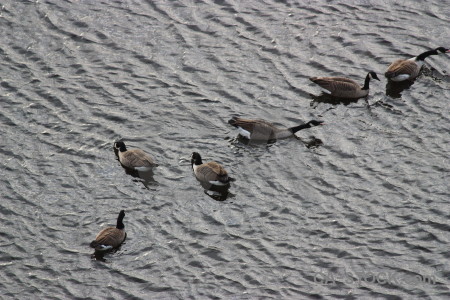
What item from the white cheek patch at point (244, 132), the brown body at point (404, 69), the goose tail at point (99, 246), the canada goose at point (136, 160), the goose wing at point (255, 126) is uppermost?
the brown body at point (404, 69)

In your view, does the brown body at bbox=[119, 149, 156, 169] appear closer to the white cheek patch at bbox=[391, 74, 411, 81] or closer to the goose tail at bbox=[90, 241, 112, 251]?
the goose tail at bbox=[90, 241, 112, 251]

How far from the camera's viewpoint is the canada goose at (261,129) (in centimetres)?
2027

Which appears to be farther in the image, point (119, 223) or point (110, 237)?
point (119, 223)

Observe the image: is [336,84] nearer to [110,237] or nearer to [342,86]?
[342,86]

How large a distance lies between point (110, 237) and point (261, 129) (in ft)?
19.8

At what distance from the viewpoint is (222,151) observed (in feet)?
65.9

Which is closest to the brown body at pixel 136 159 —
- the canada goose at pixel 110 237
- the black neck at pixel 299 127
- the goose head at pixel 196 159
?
the goose head at pixel 196 159

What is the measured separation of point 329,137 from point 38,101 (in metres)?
8.56

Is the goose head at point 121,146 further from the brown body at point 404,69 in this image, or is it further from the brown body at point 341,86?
the brown body at point 404,69

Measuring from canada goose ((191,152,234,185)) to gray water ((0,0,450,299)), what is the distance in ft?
0.98

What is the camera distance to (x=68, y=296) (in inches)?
598

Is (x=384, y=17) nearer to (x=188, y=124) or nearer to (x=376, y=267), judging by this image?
(x=188, y=124)

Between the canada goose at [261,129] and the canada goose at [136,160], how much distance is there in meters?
2.72

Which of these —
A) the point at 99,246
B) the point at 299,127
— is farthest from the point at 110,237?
the point at 299,127
